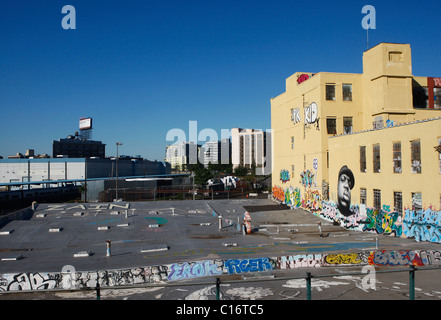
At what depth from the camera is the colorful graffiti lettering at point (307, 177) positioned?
41812 millimetres

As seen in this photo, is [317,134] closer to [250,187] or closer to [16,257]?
[16,257]

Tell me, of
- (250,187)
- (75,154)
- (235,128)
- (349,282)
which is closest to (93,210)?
(349,282)

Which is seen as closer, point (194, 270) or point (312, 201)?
point (194, 270)

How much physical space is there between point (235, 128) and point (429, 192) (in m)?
171

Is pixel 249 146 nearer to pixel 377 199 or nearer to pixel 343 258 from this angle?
pixel 377 199

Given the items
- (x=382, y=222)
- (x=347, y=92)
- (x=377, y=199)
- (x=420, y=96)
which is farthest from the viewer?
(x=420, y=96)

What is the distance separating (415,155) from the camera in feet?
86.2

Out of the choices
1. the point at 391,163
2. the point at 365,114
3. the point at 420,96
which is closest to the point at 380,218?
the point at 391,163

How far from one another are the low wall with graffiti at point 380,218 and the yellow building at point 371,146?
0.26 ft

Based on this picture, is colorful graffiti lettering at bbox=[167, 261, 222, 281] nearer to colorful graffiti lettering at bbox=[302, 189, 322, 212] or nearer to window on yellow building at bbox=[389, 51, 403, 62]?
colorful graffiti lettering at bbox=[302, 189, 322, 212]

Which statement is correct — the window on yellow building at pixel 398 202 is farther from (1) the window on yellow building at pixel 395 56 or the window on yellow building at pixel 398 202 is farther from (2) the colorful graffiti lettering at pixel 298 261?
(1) the window on yellow building at pixel 395 56

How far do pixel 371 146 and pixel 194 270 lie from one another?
71.3 ft

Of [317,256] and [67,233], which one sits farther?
[67,233]

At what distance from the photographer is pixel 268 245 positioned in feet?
84.6
